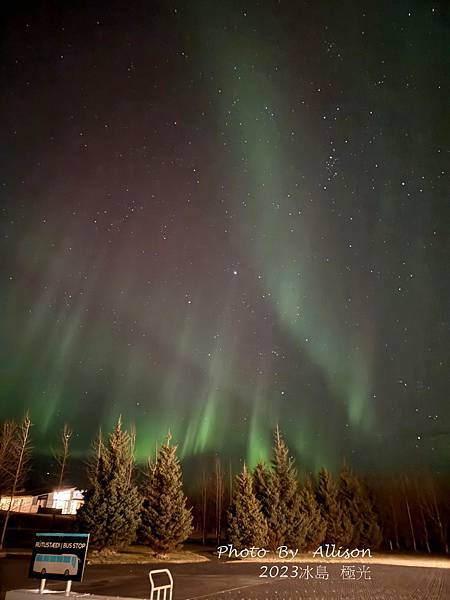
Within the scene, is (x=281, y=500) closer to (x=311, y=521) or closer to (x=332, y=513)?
(x=311, y=521)

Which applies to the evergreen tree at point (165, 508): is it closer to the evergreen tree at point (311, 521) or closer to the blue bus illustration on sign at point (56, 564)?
the evergreen tree at point (311, 521)

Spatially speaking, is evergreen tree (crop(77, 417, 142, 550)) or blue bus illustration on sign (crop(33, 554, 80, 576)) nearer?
blue bus illustration on sign (crop(33, 554, 80, 576))

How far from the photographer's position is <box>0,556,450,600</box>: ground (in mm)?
15516

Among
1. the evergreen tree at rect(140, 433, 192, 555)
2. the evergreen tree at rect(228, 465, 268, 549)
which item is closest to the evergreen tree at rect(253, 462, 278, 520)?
the evergreen tree at rect(228, 465, 268, 549)

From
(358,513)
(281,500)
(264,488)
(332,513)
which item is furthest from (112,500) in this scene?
(358,513)

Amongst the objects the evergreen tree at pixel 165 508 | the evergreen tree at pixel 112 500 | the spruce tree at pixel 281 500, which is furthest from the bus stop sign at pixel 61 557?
the spruce tree at pixel 281 500

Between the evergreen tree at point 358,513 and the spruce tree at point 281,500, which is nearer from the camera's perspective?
the spruce tree at point 281,500

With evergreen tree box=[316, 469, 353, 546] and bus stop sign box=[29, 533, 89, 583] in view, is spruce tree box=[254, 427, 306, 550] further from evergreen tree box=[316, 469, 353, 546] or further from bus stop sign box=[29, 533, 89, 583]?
bus stop sign box=[29, 533, 89, 583]

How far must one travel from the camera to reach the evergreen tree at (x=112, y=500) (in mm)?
27859

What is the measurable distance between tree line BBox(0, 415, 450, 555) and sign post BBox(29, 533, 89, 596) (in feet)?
65.0

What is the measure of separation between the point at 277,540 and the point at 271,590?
69.8 feet

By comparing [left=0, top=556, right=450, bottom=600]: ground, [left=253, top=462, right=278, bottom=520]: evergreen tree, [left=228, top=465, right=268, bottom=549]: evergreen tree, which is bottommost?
[left=0, top=556, right=450, bottom=600]: ground

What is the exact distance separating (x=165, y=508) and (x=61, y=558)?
73.2ft

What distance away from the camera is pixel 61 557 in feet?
31.7
